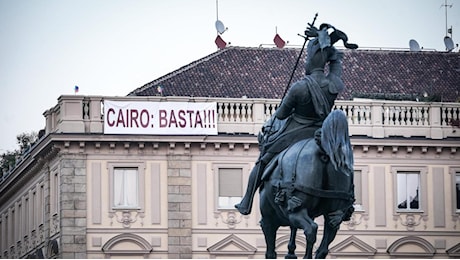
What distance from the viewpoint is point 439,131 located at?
3265 inches

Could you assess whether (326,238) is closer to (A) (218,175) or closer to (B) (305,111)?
(B) (305,111)

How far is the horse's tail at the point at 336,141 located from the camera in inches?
1133

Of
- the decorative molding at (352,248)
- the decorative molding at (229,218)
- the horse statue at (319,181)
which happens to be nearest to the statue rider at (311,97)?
the horse statue at (319,181)

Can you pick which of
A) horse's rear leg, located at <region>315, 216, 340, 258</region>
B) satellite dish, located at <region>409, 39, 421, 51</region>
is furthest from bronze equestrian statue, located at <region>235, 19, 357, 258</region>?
satellite dish, located at <region>409, 39, 421, 51</region>

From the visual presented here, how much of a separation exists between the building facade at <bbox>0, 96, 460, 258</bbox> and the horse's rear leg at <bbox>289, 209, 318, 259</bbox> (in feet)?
156

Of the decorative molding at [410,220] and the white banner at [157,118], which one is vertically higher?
the white banner at [157,118]

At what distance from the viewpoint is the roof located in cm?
8506

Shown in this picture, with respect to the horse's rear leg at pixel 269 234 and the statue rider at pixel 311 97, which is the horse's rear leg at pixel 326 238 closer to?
the horse's rear leg at pixel 269 234

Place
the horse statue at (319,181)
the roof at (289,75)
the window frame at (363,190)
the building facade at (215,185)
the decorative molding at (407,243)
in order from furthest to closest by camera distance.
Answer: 1. the roof at (289,75)
2. the decorative molding at (407,243)
3. the window frame at (363,190)
4. the building facade at (215,185)
5. the horse statue at (319,181)

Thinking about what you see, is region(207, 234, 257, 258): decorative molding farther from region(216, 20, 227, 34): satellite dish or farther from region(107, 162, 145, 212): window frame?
region(216, 20, 227, 34): satellite dish

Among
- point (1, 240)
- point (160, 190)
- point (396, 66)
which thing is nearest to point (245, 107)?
point (160, 190)

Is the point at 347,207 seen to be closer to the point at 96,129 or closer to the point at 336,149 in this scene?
the point at 336,149

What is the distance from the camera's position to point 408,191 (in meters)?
82.2

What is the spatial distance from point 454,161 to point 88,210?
15.2m
